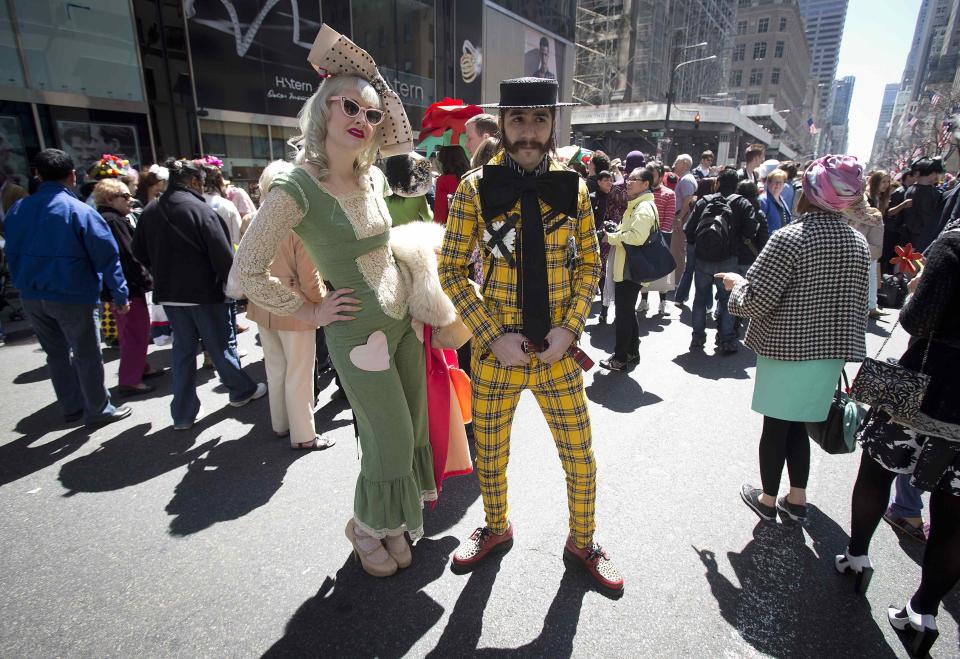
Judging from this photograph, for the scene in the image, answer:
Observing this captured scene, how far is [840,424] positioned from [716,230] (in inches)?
125

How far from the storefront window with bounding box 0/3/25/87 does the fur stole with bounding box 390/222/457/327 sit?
33.7 ft

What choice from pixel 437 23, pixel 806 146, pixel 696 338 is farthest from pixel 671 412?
pixel 806 146

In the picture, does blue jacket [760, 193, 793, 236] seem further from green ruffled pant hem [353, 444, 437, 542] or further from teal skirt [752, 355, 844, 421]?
green ruffled pant hem [353, 444, 437, 542]

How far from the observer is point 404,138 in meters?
2.33

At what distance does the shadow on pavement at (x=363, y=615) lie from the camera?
6.65 feet

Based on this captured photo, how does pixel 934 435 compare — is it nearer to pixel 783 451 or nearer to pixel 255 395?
pixel 783 451

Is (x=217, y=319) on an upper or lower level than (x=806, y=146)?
lower

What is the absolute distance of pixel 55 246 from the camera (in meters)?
3.56

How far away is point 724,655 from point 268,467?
9.32ft

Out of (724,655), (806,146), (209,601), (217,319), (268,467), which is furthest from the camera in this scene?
(806,146)

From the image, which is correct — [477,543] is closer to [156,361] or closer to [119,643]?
[119,643]

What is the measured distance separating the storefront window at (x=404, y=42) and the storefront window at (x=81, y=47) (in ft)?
21.8

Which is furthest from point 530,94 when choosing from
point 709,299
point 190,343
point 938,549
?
point 709,299

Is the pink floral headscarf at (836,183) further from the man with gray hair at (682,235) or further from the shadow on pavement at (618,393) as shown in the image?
the man with gray hair at (682,235)
